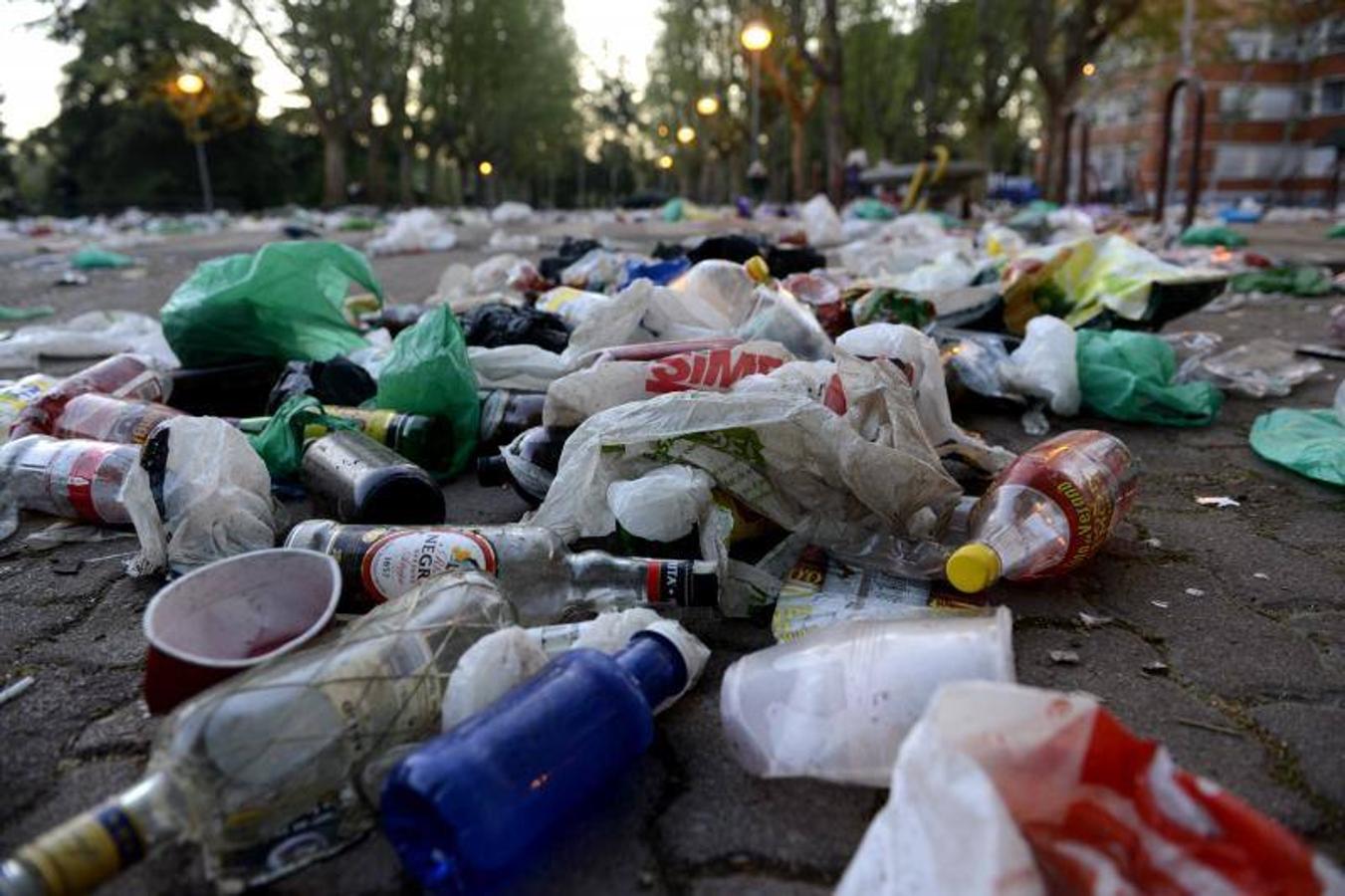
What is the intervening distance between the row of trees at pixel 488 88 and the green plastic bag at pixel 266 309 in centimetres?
1355

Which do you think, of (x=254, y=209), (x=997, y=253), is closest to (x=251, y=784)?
(x=997, y=253)

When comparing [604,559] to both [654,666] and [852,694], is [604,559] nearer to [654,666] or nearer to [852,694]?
[654,666]

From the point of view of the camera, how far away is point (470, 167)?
34062mm

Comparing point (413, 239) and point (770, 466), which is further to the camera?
point (413, 239)

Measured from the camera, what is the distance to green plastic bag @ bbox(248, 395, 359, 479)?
217cm

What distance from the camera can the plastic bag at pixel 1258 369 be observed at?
3.09 metres

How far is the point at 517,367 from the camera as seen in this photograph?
268 cm

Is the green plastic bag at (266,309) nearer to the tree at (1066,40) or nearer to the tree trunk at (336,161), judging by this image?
the tree at (1066,40)

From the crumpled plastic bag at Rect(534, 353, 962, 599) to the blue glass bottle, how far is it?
0.61 meters

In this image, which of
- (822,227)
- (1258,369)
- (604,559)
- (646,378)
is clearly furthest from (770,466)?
(822,227)

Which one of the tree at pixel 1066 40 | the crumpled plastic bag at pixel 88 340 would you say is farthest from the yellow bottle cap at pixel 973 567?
the tree at pixel 1066 40

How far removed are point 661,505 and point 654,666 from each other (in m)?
0.43

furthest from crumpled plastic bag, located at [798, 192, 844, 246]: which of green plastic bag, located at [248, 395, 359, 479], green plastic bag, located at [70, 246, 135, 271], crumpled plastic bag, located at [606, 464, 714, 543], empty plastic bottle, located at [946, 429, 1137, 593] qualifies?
crumpled plastic bag, located at [606, 464, 714, 543]

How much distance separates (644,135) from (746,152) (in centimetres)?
2012
